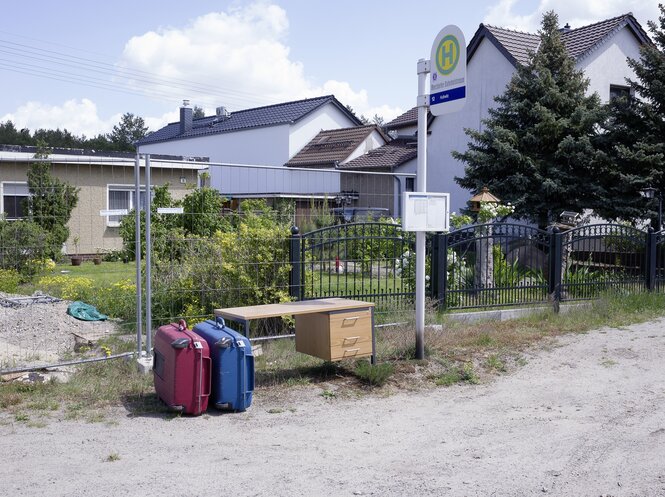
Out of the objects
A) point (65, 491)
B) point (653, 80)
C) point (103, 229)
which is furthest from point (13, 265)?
point (653, 80)

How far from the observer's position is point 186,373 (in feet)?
20.3

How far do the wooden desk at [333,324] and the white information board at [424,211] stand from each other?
1084mm

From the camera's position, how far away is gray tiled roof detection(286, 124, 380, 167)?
3509 cm

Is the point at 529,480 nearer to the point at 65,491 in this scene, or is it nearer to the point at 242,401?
the point at 242,401

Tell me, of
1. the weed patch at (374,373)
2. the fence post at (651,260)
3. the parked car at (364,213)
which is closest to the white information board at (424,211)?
the weed patch at (374,373)

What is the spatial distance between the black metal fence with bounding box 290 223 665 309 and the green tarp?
9.23 ft

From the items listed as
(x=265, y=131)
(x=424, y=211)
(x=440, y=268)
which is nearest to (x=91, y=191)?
(x=424, y=211)

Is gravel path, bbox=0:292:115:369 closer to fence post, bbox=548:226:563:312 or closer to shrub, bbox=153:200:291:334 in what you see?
shrub, bbox=153:200:291:334

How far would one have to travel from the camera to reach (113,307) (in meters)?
9.91

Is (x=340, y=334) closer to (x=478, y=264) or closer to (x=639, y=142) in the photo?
(x=478, y=264)

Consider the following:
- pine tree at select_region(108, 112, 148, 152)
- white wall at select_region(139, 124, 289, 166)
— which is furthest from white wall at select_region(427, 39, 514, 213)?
pine tree at select_region(108, 112, 148, 152)

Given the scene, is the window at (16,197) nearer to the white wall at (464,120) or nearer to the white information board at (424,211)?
the white information board at (424,211)

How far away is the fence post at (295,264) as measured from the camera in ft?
30.9

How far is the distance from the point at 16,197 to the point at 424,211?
4.67 m
